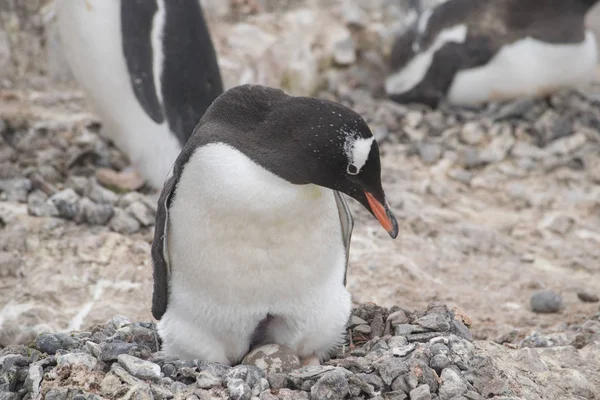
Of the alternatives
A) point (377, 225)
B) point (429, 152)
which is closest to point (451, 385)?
point (377, 225)

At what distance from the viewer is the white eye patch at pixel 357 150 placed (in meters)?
2.42

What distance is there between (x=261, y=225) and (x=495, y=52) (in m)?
4.58

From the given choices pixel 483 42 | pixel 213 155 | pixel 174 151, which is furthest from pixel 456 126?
pixel 213 155

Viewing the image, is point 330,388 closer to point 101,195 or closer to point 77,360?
point 77,360

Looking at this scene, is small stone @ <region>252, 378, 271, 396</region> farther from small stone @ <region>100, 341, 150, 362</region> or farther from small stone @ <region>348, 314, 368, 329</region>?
small stone @ <region>348, 314, 368, 329</region>

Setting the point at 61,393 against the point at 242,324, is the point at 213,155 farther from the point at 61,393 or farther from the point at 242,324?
the point at 61,393

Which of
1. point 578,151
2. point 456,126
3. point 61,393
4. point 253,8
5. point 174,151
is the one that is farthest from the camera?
point 253,8

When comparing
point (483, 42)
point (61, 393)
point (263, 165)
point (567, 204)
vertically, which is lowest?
point (567, 204)

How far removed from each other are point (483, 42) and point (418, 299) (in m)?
3.22

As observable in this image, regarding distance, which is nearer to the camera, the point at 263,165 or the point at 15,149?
the point at 263,165

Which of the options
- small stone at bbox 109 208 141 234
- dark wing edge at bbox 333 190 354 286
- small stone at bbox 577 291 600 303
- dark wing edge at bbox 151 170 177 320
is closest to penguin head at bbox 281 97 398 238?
dark wing edge at bbox 333 190 354 286

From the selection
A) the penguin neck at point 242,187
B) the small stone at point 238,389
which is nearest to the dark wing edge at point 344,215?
the penguin neck at point 242,187

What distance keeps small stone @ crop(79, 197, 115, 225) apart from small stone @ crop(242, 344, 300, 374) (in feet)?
6.20

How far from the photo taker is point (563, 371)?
2.93m
